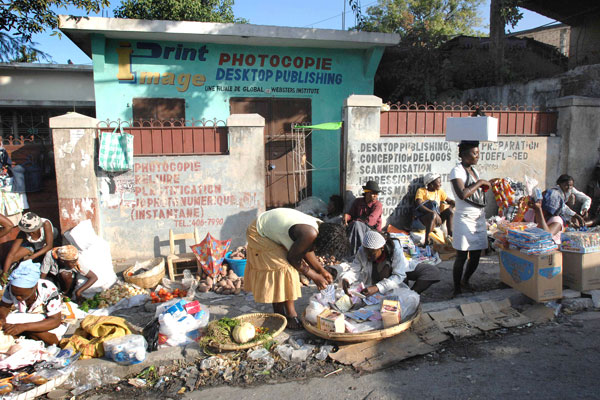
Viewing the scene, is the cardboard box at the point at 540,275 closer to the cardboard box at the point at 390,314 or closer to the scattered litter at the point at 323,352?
the cardboard box at the point at 390,314

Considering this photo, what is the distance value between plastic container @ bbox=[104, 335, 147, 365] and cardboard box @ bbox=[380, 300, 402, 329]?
206cm

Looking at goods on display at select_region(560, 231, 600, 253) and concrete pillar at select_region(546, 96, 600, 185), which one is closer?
goods on display at select_region(560, 231, 600, 253)

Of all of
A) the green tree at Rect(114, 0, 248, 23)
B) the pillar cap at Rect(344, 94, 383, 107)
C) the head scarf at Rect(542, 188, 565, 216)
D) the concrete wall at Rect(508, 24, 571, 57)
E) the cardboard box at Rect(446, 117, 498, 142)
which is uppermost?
Answer: the concrete wall at Rect(508, 24, 571, 57)

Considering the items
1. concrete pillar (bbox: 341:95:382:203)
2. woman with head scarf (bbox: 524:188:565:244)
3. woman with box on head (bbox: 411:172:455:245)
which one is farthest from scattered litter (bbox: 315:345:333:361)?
woman with box on head (bbox: 411:172:455:245)

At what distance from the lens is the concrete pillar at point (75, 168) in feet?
19.4

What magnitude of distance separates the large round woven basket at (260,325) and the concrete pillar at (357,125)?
10.4ft

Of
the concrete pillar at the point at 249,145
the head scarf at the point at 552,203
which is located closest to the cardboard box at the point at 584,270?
the head scarf at the point at 552,203

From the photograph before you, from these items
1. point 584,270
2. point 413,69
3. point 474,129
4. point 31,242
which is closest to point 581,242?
point 584,270

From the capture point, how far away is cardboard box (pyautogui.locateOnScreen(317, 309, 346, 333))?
3.55m

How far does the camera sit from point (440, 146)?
7.36 metres

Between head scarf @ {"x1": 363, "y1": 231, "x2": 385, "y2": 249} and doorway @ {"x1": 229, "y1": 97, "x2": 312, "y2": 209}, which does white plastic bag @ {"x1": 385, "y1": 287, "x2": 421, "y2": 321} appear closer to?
head scarf @ {"x1": 363, "y1": 231, "x2": 385, "y2": 249}

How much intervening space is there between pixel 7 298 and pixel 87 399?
1521 mm

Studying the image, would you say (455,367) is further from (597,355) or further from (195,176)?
(195,176)

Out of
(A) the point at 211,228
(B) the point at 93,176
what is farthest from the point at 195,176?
(B) the point at 93,176
